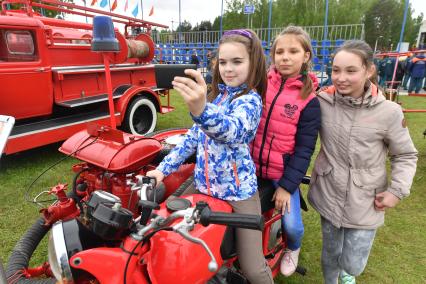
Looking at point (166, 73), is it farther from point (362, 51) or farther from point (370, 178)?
point (370, 178)

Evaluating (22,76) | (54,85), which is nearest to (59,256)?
(22,76)

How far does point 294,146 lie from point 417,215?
8.34 feet

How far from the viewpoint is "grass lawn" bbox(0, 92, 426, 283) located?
8.84 feet

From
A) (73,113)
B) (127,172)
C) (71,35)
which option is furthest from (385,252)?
(71,35)

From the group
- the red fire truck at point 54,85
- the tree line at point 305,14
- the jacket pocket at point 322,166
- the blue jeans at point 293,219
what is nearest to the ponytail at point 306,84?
the jacket pocket at point 322,166

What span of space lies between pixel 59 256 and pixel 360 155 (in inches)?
61.8

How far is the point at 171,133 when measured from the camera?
3020mm

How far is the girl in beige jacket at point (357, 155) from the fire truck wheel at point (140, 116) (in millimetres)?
4124

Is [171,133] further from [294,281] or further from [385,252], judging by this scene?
[385,252]

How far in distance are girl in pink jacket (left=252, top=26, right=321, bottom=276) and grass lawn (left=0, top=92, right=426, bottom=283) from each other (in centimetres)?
102

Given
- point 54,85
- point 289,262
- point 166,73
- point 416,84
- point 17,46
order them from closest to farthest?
1. point 166,73
2. point 289,262
3. point 17,46
4. point 54,85
5. point 416,84

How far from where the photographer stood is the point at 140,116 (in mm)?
5992

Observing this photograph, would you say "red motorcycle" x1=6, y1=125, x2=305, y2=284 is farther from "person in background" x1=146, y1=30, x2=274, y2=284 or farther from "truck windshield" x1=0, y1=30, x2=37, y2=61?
"truck windshield" x1=0, y1=30, x2=37, y2=61

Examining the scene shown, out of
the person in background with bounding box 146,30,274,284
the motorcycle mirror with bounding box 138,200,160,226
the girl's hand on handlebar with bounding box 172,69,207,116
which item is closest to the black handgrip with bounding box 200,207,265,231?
the motorcycle mirror with bounding box 138,200,160,226
